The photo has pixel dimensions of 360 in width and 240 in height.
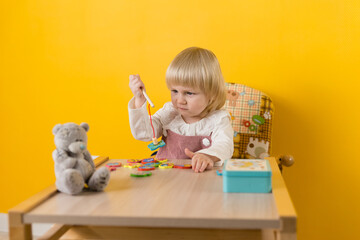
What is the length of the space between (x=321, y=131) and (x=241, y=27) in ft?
1.72

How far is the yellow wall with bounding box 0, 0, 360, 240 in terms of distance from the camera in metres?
1.75

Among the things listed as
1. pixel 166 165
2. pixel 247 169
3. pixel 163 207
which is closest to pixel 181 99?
pixel 166 165

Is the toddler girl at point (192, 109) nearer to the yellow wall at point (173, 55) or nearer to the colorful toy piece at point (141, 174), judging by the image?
the colorful toy piece at point (141, 174)

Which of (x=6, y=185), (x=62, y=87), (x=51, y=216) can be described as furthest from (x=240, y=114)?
(x=6, y=185)

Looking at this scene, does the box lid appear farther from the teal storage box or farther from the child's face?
the child's face

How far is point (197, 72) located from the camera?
54.9 inches

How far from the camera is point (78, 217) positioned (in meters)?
0.82

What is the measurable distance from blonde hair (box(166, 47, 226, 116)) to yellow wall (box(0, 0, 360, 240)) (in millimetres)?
403

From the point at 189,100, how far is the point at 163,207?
606 mm

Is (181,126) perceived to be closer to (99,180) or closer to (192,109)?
(192,109)

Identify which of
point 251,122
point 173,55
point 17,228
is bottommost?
point 17,228

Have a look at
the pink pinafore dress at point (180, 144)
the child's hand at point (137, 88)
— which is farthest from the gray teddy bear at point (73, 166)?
the pink pinafore dress at point (180, 144)

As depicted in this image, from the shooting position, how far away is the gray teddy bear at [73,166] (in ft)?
3.09

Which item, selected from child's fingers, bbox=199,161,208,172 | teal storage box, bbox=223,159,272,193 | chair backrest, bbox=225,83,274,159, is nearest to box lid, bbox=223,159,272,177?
teal storage box, bbox=223,159,272,193
